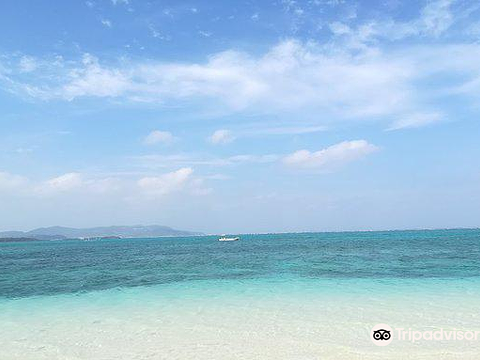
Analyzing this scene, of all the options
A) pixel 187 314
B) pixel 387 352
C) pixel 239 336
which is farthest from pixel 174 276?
pixel 387 352

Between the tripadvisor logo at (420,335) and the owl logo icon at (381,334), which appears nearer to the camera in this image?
the tripadvisor logo at (420,335)

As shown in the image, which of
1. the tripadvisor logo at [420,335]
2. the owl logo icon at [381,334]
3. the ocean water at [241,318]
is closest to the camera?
the ocean water at [241,318]

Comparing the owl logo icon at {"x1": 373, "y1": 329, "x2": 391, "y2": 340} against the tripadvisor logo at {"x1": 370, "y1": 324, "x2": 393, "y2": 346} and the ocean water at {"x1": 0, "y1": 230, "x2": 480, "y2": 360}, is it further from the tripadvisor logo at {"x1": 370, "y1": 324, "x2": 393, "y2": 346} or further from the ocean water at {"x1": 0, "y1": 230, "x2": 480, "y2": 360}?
the ocean water at {"x1": 0, "y1": 230, "x2": 480, "y2": 360}

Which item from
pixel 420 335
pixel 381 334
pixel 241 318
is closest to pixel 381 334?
pixel 381 334

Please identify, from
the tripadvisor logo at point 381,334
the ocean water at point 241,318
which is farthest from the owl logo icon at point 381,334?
the ocean water at point 241,318

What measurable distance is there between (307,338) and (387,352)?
2134 millimetres

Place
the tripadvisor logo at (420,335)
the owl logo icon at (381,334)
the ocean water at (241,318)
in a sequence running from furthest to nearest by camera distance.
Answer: the owl logo icon at (381,334) < the tripadvisor logo at (420,335) < the ocean water at (241,318)

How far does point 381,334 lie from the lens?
35.6 ft

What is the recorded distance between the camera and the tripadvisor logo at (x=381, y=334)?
1025 centimetres

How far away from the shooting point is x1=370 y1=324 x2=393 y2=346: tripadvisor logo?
10.2 meters

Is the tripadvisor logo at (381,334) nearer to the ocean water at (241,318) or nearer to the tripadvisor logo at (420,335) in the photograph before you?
the tripadvisor logo at (420,335)

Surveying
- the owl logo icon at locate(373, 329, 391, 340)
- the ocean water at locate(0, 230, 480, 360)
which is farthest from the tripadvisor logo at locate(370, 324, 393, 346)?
the ocean water at locate(0, 230, 480, 360)

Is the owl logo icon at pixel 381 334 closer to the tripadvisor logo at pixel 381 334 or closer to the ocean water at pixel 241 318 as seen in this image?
the tripadvisor logo at pixel 381 334

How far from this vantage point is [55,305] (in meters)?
17.3
